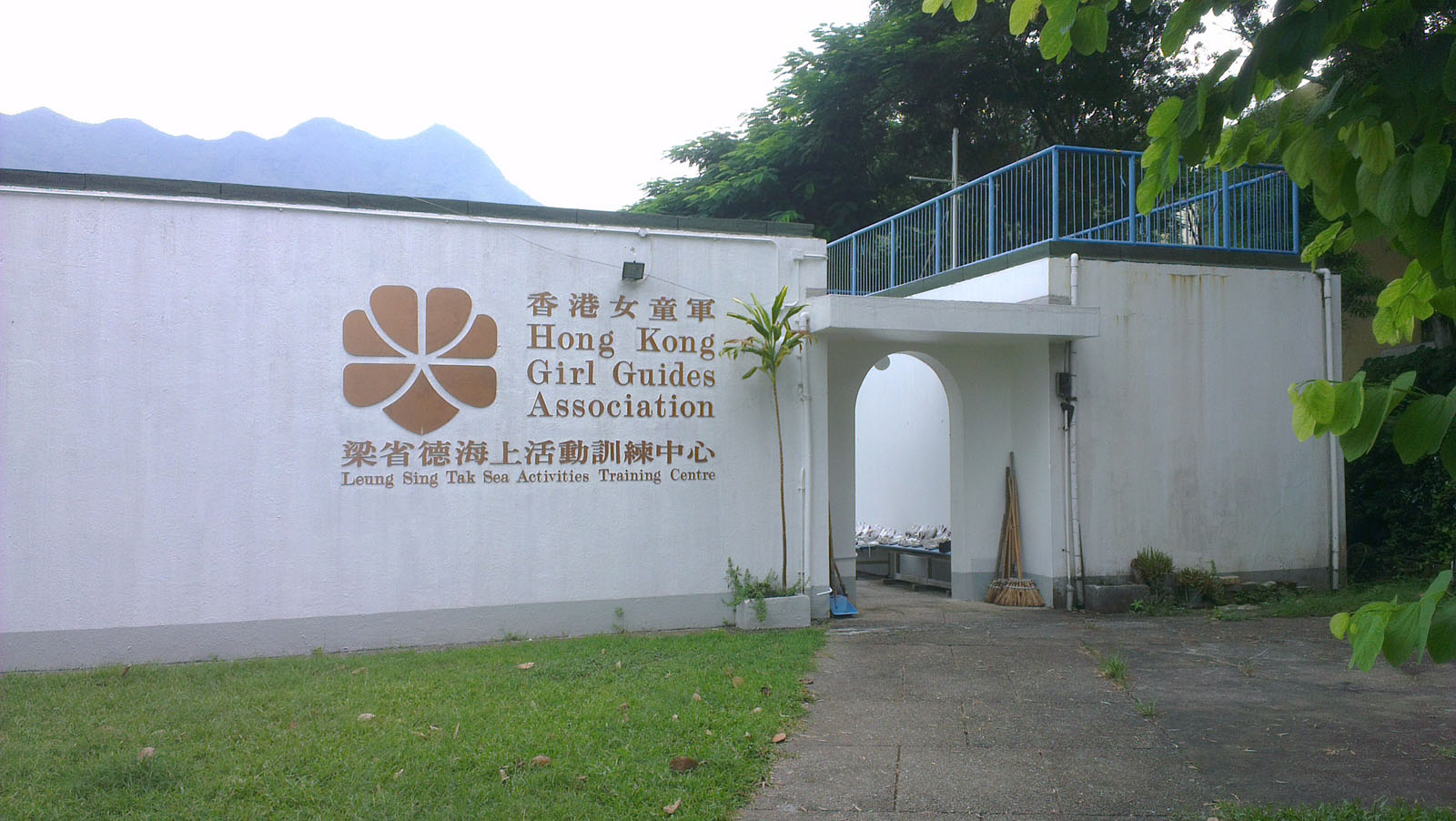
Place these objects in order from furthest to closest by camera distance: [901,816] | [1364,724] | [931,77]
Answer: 1. [931,77]
2. [1364,724]
3. [901,816]

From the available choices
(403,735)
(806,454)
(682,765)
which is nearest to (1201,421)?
(806,454)

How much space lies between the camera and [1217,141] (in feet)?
9.11

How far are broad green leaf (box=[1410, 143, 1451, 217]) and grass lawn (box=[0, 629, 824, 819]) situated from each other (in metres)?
3.41

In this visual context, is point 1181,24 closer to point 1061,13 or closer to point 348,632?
point 1061,13

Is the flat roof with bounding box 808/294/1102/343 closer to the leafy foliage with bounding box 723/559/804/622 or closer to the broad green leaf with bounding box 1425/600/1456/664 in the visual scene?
the leafy foliage with bounding box 723/559/804/622

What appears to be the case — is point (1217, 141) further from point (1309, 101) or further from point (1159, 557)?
point (1159, 557)

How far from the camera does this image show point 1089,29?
270 centimetres

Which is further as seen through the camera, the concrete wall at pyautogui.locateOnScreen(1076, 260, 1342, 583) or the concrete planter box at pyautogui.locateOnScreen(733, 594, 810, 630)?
the concrete wall at pyautogui.locateOnScreen(1076, 260, 1342, 583)

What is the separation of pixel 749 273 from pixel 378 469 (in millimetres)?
3578

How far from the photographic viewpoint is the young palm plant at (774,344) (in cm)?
920

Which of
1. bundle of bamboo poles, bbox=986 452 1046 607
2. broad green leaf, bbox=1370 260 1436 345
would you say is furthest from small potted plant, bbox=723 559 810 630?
broad green leaf, bbox=1370 260 1436 345

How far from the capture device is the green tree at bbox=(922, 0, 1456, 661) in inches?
81.5

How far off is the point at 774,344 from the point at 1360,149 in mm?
6991

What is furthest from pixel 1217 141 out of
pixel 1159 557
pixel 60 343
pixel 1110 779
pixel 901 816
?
pixel 1159 557
